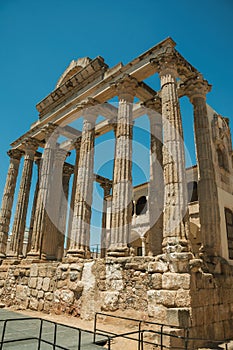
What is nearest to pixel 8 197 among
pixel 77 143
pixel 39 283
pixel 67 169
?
pixel 67 169

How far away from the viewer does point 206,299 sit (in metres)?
7.47

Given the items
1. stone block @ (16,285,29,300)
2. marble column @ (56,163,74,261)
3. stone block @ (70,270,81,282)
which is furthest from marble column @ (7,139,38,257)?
stone block @ (70,270,81,282)

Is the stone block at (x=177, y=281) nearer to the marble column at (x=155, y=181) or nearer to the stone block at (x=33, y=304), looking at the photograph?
the marble column at (x=155, y=181)

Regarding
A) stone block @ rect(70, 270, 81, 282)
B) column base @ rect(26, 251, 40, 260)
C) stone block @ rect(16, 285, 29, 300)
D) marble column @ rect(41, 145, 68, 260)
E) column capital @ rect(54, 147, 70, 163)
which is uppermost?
column capital @ rect(54, 147, 70, 163)

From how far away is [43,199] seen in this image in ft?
47.3

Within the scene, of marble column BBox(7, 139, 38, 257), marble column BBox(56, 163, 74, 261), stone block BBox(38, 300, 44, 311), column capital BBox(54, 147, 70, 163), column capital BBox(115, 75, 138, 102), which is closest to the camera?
stone block BBox(38, 300, 44, 311)

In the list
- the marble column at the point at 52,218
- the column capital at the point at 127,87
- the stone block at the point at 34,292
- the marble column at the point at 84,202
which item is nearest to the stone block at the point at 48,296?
the stone block at the point at 34,292

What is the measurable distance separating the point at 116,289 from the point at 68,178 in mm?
12462

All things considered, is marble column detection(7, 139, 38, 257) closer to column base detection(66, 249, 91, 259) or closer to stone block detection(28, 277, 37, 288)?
stone block detection(28, 277, 37, 288)

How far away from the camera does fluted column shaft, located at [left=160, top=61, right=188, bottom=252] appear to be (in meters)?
7.99

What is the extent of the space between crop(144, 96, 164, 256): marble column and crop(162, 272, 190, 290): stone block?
441cm

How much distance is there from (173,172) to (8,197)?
12.9 meters

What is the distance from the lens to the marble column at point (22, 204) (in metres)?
15.6

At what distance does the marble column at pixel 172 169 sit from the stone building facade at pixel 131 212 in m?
0.03
